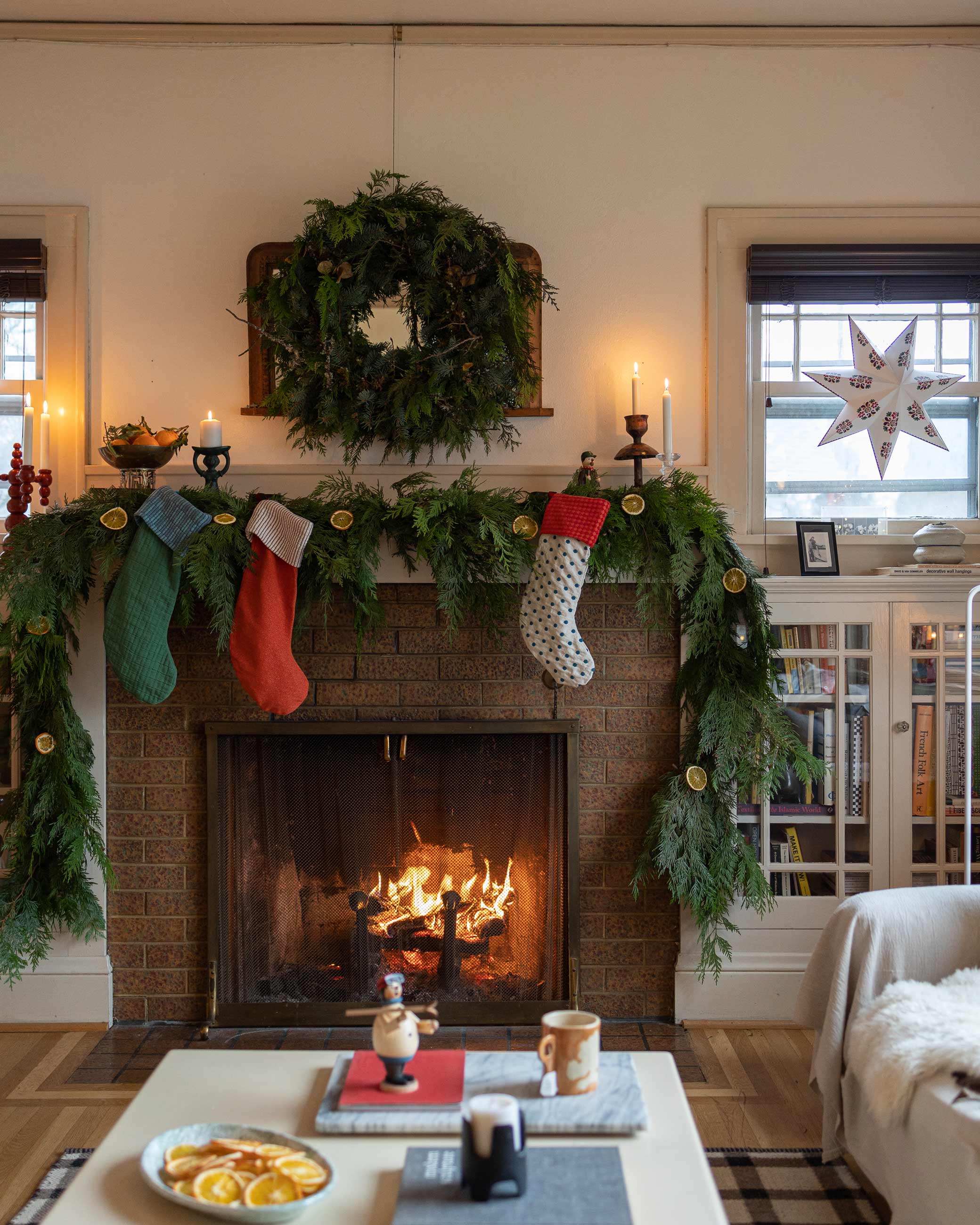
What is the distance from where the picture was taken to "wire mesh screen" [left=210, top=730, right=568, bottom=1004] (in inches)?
102

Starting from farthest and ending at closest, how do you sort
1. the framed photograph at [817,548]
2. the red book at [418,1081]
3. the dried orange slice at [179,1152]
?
the framed photograph at [817,548]
the red book at [418,1081]
the dried orange slice at [179,1152]

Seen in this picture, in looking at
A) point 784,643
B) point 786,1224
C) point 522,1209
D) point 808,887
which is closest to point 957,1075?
point 786,1224

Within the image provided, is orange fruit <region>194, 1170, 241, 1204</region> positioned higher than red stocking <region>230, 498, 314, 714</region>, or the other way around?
red stocking <region>230, 498, 314, 714</region>

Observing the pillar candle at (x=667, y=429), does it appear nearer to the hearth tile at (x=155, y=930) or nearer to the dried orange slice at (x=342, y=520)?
the dried orange slice at (x=342, y=520)

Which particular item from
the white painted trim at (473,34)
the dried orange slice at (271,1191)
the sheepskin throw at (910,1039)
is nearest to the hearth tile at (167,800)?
the dried orange slice at (271,1191)

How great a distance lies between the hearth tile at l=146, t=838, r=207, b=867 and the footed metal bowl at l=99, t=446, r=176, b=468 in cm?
97

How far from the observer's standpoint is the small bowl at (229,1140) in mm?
1168

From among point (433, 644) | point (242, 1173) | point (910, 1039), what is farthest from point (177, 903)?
point (910, 1039)

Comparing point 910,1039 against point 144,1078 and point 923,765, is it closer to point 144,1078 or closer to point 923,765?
point 923,765

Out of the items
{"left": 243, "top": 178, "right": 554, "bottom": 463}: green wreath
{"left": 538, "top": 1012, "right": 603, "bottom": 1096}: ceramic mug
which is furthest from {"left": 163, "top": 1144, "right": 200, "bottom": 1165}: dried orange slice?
{"left": 243, "top": 178, "right": 554, "bottom": 463}: green wreath

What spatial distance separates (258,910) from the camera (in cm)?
259

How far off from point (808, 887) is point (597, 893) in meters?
0.56

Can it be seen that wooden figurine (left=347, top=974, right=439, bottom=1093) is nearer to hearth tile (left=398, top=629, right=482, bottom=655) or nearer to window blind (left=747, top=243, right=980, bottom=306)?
hearth tile (left=398, top=629, right=482, bottom=655)

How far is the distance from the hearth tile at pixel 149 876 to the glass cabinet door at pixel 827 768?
59.0 inches
